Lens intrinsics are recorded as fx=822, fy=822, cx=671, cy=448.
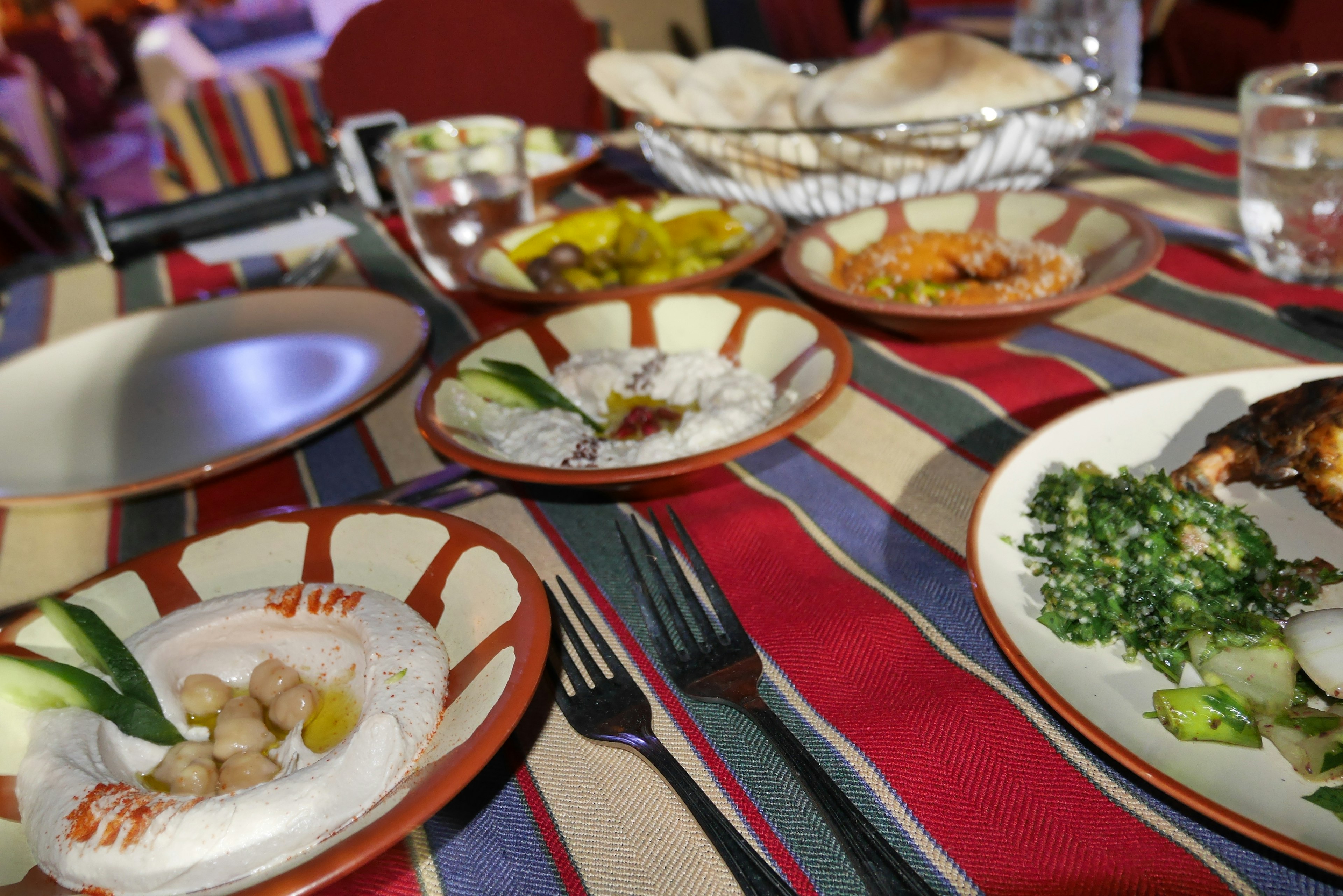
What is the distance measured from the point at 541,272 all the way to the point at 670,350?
34 centimetres

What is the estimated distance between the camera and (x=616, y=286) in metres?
1.36

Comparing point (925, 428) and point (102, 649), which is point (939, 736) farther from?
point (102, 649)

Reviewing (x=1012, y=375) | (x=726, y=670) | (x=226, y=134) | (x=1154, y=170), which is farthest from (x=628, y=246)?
(x=226, y=134)

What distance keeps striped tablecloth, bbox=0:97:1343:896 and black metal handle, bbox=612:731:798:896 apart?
18 mm

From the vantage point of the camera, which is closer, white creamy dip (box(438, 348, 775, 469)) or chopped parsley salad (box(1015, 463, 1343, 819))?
chopped parsley salad (box(1015, 463, 1343, 819))

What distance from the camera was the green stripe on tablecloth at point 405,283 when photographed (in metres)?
1.38

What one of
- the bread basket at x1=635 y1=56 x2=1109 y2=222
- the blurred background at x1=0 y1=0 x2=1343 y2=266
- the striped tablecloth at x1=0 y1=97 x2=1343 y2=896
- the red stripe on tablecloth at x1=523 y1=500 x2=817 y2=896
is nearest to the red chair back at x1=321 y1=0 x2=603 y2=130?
the blurred background at x1=0 y1=0 x2=1343 y2=266

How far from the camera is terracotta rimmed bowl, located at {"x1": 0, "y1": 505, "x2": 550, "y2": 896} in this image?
500 millimetres

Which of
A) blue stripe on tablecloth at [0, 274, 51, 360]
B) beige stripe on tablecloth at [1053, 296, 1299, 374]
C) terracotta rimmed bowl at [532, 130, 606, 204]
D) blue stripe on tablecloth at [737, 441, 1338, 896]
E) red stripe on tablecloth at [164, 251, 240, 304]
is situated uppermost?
terracotta rimmed bowl at [532, 130, 606, 204]

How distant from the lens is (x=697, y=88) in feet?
5.59

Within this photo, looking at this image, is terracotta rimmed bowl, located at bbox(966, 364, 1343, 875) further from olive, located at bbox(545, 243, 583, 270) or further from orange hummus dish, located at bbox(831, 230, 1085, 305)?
olive, located at bbox(545, 243, 583, 270)

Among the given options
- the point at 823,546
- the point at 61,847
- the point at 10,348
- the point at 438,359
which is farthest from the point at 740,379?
the point at 10,348

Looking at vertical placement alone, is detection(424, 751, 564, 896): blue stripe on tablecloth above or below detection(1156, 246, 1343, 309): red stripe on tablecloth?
below

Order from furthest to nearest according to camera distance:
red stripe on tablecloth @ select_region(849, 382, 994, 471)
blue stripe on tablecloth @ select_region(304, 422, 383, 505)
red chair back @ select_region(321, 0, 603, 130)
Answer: red chair back @ select_region(321, 0, 603, 130) < blue stripe on tablecloth @ select_region(304, 422, 383, 505) < red stripe on tablecloth @ select_region(849, 382, 994, 471)
